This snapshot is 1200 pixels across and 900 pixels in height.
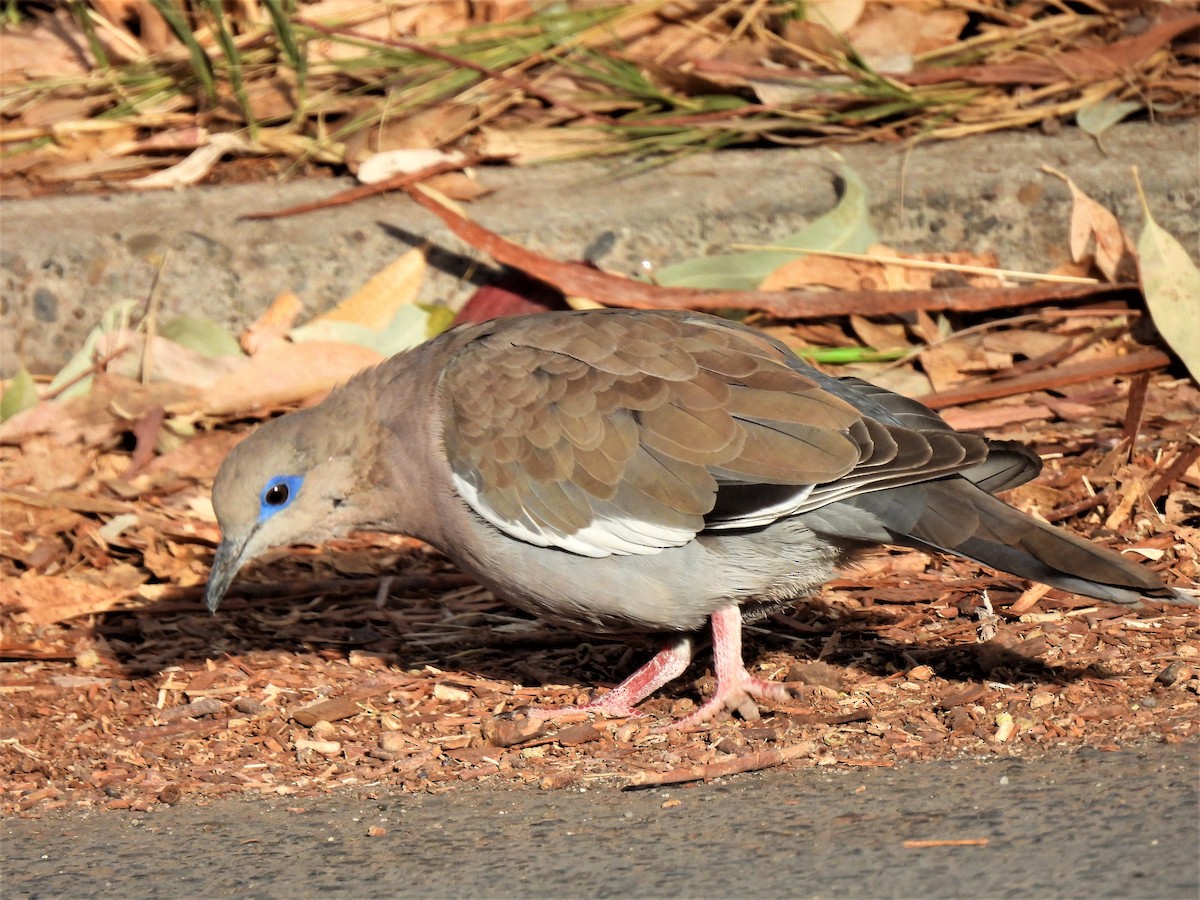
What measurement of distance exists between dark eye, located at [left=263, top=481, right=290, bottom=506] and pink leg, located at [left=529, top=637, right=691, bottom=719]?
40.4 inches

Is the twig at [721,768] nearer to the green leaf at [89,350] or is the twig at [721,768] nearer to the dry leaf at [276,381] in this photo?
the dry leaf at [276,381]

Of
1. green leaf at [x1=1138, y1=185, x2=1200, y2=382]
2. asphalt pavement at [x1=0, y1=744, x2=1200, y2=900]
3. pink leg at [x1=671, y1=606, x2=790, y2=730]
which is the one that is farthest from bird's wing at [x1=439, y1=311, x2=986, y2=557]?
green leaf at [x1=1138, y1=185, x2=1200, y2=382]

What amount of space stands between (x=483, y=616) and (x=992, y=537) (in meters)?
1.91

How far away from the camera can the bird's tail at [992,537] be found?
144 inches

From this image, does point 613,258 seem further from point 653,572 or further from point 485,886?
point 485,886

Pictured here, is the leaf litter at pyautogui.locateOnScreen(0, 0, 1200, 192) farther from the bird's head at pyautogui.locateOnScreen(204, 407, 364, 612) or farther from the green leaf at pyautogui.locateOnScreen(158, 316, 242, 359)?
the bird's head at pyautogui.locateOnScreen(204, 407, 364, 612)

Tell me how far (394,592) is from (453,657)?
2.01 feet

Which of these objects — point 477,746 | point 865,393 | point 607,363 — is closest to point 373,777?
point 477,746

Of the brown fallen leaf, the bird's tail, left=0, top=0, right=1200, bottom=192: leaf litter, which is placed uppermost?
left=0, top=0, right=1200, bottom=192: leaf litter

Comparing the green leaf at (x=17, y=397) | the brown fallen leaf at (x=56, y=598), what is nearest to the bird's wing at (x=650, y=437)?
the brown fallen leaf at (x=56, y=598)

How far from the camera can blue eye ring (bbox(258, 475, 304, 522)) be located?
15.0 ft

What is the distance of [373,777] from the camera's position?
12.9 feet

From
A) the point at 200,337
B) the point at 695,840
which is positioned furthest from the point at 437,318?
the point at 695,840

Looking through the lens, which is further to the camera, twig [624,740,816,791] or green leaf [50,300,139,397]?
green leaf [50,300,139,397]
